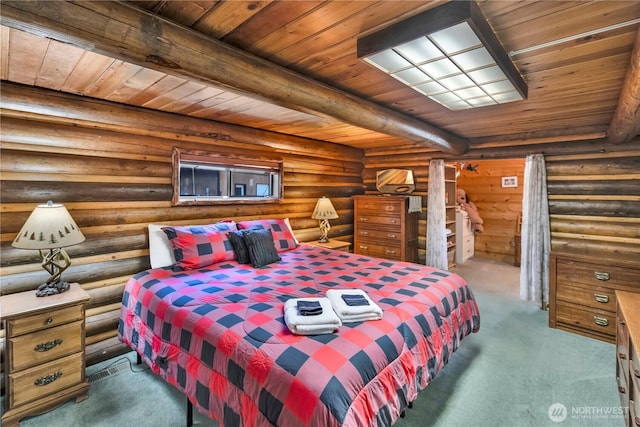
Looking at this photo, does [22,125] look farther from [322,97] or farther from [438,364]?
[438,364]

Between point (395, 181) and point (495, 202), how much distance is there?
9.84 ft

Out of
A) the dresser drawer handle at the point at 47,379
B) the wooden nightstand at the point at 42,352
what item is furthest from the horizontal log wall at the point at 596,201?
the dresser drawer handle at the point at 47,379

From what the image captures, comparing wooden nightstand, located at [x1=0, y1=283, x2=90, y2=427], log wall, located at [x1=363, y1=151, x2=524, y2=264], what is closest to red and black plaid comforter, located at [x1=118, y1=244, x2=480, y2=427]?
wooden nightstand, located at [x1=0, y1=283, x2=90, y2=427]

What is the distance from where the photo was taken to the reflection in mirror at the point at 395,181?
4.94m

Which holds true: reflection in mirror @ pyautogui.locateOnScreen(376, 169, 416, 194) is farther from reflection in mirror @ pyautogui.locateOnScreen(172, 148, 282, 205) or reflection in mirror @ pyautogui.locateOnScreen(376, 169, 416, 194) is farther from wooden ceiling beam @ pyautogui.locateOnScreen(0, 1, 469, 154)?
wooden ceiling beam @ pyautogui.locateOnScreen(0, 1, 469, 154)

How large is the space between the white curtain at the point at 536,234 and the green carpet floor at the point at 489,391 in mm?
841

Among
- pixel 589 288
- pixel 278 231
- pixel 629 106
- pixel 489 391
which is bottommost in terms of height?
pixel 489 391

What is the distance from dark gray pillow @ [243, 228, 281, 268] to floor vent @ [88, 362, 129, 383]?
1350 millimetres

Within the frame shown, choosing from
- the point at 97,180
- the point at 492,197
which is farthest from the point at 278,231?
the point at 492,197

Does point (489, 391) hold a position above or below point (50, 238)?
below

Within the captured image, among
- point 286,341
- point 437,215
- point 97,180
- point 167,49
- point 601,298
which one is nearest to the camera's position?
point 167,49

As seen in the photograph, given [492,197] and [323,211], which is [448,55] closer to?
[323,211]

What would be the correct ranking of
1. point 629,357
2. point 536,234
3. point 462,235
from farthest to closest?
point 462,235 < point 536,234 < point 629,357

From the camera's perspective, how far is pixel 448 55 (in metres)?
1.68
